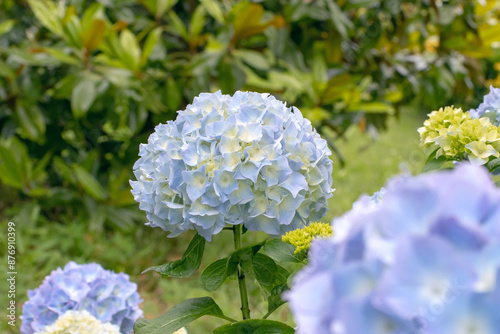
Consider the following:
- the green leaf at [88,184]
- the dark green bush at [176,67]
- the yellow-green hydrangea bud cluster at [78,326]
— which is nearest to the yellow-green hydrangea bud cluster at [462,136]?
the yellow-green hydrangea bud cluster at [78,326]

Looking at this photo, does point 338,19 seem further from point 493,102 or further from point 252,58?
point 493,102

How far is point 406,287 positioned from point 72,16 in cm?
203

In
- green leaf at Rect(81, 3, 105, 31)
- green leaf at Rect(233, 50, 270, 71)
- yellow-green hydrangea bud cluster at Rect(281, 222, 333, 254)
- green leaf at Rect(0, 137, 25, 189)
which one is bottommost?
yellow-green hydrangea bud cluster at Rect(281, 222, 333, 254)

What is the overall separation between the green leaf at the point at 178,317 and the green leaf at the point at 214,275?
0.05 metres

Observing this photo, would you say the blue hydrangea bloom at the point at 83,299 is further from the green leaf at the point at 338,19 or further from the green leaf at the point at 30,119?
the green leaf at the point at 338,19

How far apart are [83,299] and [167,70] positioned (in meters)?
1.33

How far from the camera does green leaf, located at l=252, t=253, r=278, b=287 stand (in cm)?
87

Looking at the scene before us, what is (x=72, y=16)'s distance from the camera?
80.8 inches

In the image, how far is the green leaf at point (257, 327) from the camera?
81 centimetres

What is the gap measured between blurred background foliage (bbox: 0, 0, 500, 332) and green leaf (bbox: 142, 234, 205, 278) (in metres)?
1.28

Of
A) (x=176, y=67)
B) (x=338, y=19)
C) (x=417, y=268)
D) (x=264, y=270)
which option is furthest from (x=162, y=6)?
(x=417, y=268)

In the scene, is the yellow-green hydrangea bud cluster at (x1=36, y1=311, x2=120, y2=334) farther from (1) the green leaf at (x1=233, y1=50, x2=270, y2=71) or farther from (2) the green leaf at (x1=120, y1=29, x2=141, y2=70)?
(1) the green leaf at (x1=233, y1=50, x2=270, y2=71)

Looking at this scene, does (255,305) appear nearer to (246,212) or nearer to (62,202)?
(62,202)

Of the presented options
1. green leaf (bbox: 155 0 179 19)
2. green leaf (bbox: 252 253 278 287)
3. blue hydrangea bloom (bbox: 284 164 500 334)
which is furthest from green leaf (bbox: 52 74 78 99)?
blue hydrangea bloom (bbox: 284 164 500 334)
